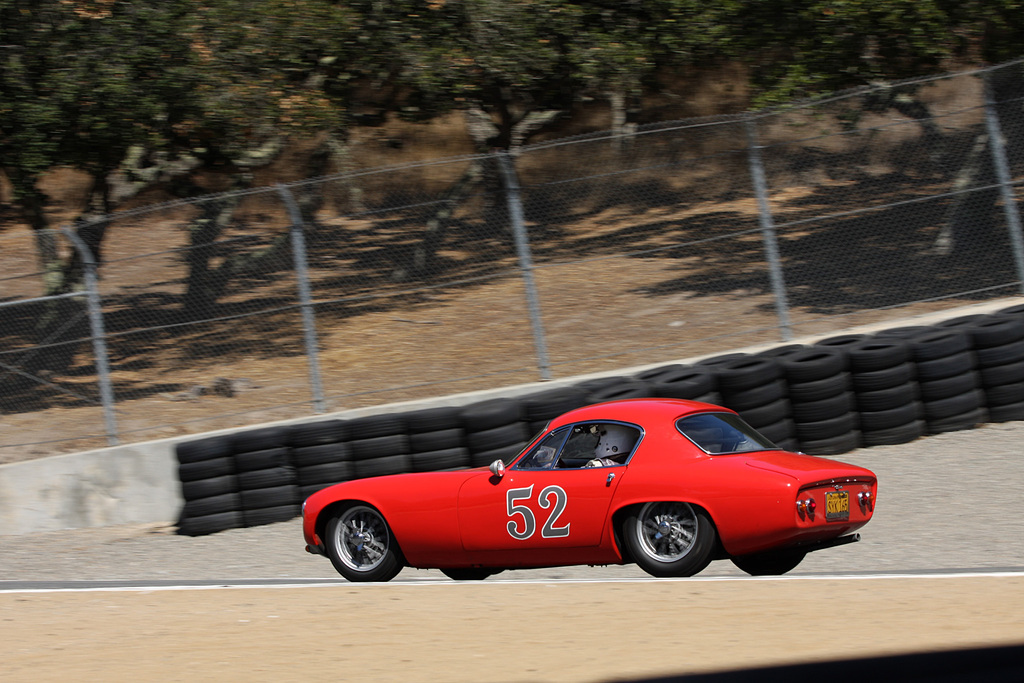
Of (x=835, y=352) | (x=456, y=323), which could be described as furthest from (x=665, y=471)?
(x=456, y=323)

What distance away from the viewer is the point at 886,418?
9.09 meters

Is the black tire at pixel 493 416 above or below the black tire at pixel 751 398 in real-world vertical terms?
above

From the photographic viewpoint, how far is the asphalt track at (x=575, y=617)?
4.30 m

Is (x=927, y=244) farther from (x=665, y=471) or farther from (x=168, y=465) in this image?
(x=168, y=465)

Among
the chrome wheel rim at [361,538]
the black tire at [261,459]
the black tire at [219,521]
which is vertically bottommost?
the black tire at [219,521]

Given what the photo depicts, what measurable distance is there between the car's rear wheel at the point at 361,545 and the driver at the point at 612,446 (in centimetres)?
146

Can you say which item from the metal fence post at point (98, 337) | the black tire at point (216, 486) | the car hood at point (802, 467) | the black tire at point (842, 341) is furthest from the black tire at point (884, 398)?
the metal fence post at point (98, 337)

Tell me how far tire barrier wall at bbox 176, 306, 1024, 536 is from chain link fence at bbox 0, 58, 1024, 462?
5.18 ft

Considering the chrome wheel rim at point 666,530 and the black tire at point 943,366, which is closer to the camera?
the chrome wheel rim at point 666,530

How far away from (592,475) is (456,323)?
16.6 feet

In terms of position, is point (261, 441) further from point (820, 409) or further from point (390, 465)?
point (820, 409)

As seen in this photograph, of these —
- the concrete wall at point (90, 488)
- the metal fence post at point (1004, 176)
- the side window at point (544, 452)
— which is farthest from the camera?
the metal fence post at point (1004, 176)

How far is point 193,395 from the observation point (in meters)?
10.8

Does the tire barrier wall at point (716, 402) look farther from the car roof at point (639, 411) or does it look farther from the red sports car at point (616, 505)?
the car roof at point (639, 411)
